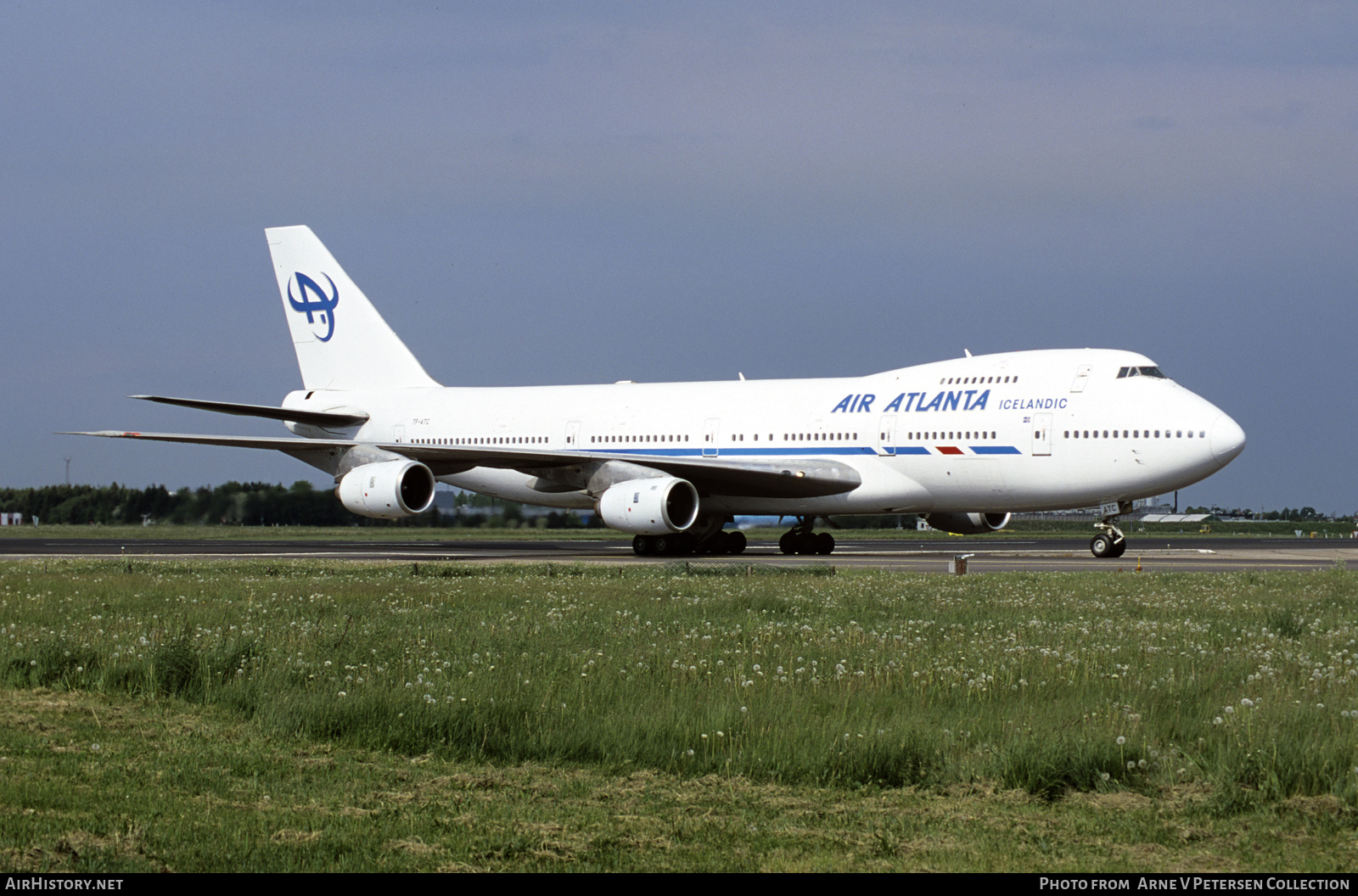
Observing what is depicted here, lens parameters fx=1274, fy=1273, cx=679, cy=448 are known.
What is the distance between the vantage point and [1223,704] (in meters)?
8.02

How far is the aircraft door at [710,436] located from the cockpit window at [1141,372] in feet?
33.4

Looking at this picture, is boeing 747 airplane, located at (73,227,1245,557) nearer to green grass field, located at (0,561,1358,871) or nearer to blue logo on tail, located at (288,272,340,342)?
blue logo on tail, located at (288,272,340,342)

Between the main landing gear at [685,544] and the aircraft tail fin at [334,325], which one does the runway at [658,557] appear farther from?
the aircraft tail fin at [334,325]

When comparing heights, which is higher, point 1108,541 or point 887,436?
point 887,436

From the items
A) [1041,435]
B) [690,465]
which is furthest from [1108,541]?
[690,465]

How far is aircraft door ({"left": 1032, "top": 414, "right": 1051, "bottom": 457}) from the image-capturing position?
2848 centimetres

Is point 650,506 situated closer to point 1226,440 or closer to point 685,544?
point 685,544

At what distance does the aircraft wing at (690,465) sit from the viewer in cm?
3083

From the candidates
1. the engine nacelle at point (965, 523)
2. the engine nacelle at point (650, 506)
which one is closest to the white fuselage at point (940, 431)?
the engine nacelle at point (650, 506)

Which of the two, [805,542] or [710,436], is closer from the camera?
[710,436]

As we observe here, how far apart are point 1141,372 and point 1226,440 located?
2433 mm

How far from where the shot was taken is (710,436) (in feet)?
110

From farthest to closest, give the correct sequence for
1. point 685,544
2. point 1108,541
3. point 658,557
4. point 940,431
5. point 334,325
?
point 334,325 → point 685,544 → point 658,557 → point 1108,541 → point 940,431
